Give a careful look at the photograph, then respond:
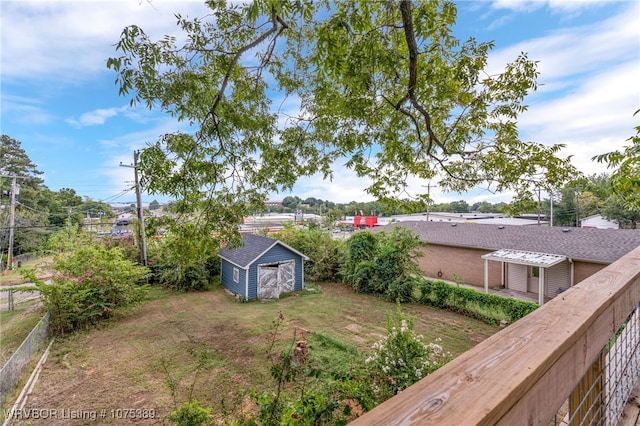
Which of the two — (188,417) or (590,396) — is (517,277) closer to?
(590,396)

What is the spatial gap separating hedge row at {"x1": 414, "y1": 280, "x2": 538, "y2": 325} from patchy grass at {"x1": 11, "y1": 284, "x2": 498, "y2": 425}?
0.43 metres

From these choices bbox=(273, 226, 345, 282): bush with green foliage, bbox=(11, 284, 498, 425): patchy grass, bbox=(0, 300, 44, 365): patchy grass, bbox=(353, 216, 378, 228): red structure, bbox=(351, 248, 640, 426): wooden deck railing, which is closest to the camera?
bbox=(351, 248, 640, 426): wooden deck railing

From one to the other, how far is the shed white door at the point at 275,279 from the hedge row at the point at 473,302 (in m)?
5.10

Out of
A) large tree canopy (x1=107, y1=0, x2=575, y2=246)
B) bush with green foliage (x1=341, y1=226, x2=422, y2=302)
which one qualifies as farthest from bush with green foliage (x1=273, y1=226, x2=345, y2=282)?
large tree canopy (x1=107, y1=0, x2=575, y2=246)

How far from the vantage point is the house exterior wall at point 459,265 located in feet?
42.2

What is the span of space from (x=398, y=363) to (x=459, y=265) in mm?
11396

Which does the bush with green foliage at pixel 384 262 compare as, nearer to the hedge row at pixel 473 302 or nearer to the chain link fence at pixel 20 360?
the hedge row at pixel 473 302

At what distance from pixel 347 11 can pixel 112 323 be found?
1026 cm

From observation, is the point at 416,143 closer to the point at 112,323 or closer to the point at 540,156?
the point at 540,156

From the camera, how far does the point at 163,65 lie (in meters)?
3.11

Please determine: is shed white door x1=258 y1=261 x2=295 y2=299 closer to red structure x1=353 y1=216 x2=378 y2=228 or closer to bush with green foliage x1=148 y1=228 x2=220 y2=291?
bush with green foliage x1=148 y1=228 x2=220 y2=291

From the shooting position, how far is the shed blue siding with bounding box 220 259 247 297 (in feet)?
37.0

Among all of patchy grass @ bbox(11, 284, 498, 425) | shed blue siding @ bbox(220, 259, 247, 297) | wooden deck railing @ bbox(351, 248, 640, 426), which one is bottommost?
patchy grass @ bbox(11, 284, 498, 425)

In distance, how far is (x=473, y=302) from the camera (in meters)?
9.40
